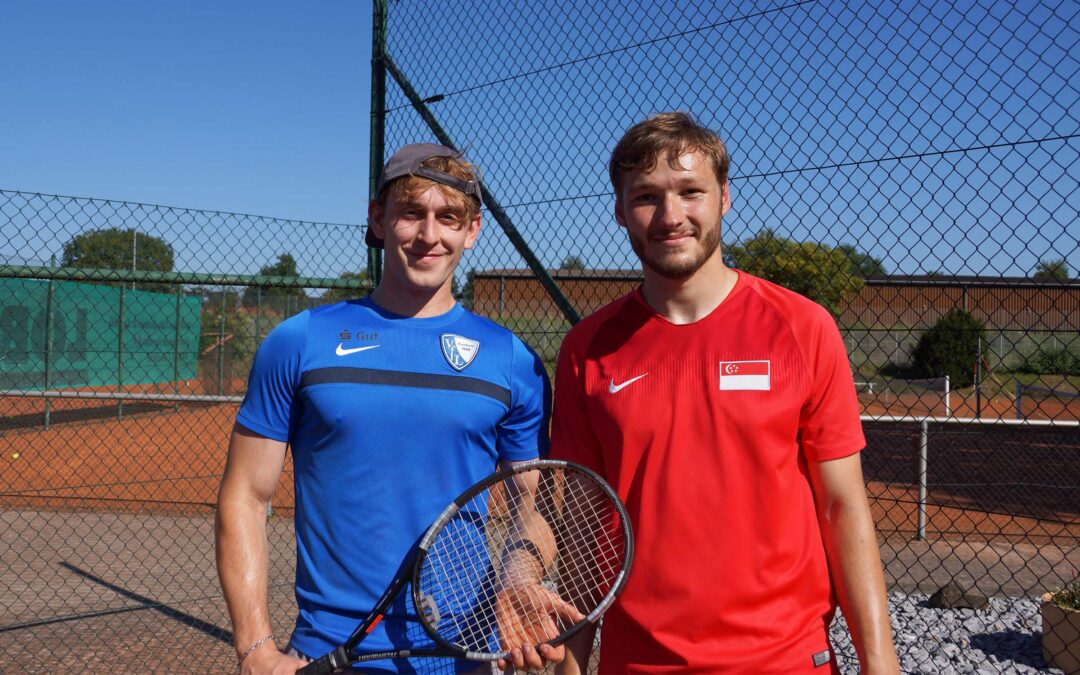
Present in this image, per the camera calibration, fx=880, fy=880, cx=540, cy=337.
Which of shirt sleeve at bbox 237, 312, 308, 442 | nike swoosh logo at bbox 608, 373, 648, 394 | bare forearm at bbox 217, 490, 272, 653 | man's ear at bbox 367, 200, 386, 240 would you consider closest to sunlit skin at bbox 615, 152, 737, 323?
nike swoosh logo at bbox 608, 373, 648, 394

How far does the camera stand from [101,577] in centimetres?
673

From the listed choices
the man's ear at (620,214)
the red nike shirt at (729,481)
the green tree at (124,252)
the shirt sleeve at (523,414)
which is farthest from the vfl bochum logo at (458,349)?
the green tree at (124,252)

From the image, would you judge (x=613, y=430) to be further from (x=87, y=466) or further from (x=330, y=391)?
(x=87, y=466)

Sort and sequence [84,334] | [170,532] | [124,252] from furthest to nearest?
[84,334], [124,252], [170,532]

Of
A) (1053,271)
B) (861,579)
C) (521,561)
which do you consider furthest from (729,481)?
(1053,271)

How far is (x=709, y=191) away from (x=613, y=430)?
0.57 meters

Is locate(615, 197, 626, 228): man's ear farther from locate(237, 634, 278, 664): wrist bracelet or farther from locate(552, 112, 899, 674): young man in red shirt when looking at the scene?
locate(237, 634, 278, 664): wrist bracelet

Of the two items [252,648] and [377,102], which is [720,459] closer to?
[252,648]

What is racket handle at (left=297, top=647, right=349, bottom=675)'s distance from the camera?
74.6 inches

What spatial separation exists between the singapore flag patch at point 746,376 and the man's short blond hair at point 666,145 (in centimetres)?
43

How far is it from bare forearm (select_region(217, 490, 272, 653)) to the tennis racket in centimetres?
16

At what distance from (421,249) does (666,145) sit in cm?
61

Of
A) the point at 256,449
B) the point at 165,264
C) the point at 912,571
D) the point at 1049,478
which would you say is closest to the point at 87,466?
the point at 165,264

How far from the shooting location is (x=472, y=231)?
221cm
